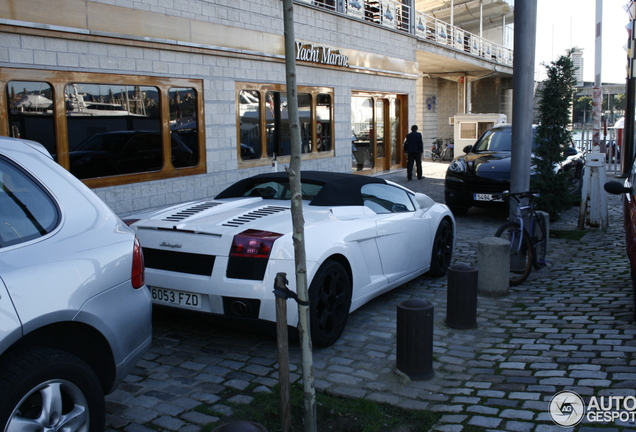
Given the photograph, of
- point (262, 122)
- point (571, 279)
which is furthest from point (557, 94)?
point (262, 122)

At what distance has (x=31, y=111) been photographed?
28.2ft

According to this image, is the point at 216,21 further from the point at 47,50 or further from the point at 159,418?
the point at 159,418

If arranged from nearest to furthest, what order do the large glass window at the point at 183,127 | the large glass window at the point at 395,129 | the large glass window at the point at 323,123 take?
the large glass window at the point at 183,127 < the large glass window at the point at 323,123 < the large glass window at the point at 395,129

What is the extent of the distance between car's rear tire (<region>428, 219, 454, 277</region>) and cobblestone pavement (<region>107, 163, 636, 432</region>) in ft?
1.74

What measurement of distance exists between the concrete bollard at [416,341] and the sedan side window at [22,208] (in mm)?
2421

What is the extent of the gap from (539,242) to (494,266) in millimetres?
1352

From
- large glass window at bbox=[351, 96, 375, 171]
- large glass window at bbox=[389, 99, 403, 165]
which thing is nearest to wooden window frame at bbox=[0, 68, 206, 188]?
large glass window at bbox=[351, 96, 375, 171]

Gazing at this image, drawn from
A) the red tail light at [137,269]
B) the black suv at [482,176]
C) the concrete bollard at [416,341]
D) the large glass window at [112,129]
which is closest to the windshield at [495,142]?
the black suv at [482,176]

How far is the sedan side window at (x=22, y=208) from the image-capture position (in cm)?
273

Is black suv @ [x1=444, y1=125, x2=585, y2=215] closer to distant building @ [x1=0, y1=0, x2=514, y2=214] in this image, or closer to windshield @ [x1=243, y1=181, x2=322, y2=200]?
distant building @ [x1=0, y1=0, x2=514, y2=214]

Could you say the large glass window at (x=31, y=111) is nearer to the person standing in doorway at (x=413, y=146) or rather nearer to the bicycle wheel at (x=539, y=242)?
the bicycle wheel at (x=539, y=242)

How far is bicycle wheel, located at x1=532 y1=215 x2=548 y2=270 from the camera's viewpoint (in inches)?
279

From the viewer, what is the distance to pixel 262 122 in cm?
1355

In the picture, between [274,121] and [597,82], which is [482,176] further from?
[597,82]
